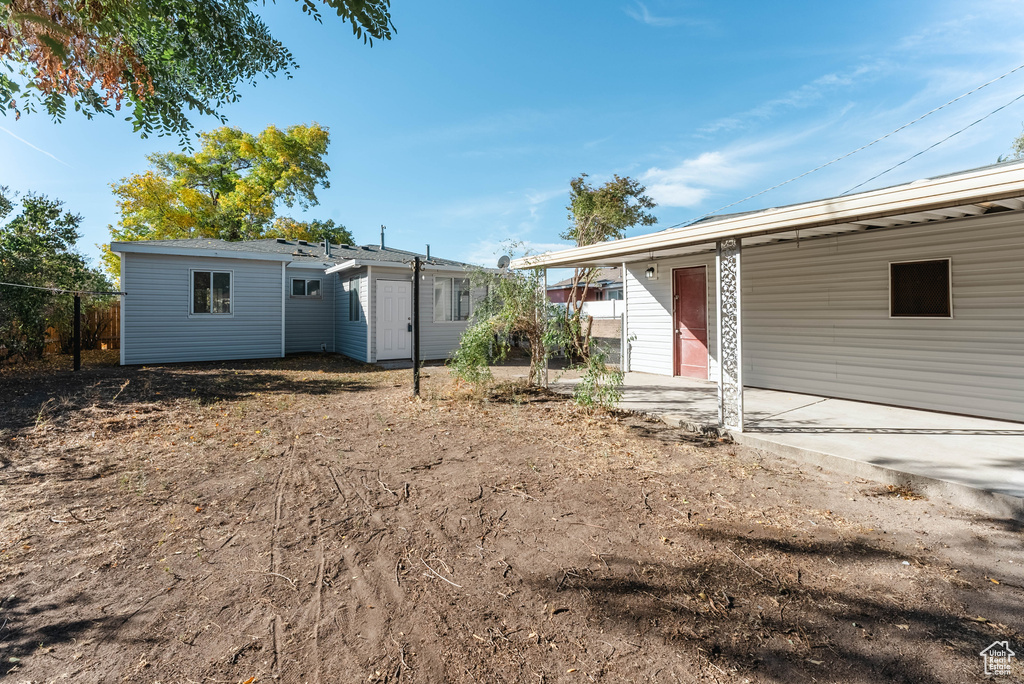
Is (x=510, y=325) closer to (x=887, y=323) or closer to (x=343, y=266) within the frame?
(x=887, y=323)

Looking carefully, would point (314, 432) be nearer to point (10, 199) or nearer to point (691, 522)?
point (691, 522)

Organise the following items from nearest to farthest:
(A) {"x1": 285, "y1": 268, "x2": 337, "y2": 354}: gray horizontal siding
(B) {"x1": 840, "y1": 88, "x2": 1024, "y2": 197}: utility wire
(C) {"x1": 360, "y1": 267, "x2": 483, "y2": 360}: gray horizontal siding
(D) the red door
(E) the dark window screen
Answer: (E) the dark window screen, (B) {"x1": 840, "y1": 88, "x2": 1024, "y2": 197}: utility wire, (D) the red door, (C) {"x1": 360, "y1": 267, "x2": 483, "y2": 360}: gray horizontal siding, (A) {"x1": 285, "y1": 268, "x2": 337, "y2": 354}: gray horizontal siding

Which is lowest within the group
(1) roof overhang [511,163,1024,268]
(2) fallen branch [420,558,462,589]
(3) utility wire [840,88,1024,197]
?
(2) fallen branch [420,558,462,589]

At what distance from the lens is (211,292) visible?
11648 millimetres

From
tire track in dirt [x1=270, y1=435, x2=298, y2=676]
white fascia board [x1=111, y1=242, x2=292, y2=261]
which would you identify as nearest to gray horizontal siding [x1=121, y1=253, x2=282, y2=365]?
white fascia board [x1=111, y1=242, x2=292, y2=261]

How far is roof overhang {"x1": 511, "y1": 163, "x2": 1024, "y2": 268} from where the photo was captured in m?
3.39

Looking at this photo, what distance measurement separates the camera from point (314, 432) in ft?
17.6

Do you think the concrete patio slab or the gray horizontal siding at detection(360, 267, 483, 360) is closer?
the concrete patio slab

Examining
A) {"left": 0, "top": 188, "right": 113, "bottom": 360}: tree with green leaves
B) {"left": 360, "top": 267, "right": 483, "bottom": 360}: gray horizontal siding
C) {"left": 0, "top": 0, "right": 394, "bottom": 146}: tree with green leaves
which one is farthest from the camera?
{"left": 360, "top": 267, "right": 483, "bottom": 360}: gray horizontal siding

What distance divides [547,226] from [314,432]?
14.4 m

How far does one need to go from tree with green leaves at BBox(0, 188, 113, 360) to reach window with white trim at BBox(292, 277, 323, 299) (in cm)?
513

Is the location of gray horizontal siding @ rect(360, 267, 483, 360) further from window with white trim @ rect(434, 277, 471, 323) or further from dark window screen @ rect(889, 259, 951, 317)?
dark window screen @ rect(889, 259, 951, 317)

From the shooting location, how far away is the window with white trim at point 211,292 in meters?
11.4

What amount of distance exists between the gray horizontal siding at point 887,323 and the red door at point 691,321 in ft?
2.52
